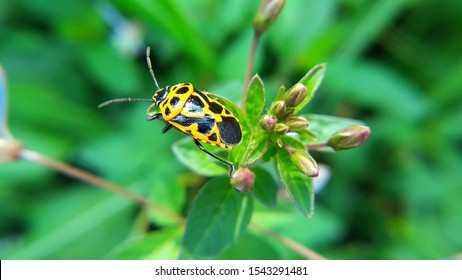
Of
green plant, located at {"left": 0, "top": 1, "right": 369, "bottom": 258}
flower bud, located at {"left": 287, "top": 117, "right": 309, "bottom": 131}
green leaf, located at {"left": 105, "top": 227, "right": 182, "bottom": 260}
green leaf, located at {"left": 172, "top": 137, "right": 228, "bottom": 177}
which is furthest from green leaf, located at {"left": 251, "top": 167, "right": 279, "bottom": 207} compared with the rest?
green leaf, located at {"left": 105, "top": 227, "right": 182, "bottom": 260}

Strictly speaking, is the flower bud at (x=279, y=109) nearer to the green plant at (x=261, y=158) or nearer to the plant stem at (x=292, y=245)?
the green plant at (x=261, y=158)

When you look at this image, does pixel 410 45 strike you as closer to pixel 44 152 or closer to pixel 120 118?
pixel 120 118

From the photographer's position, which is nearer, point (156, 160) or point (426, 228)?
point (156, 160)

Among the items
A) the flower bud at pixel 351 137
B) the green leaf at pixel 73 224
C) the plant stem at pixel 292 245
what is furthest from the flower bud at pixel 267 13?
the green leaf at pixel 73 224

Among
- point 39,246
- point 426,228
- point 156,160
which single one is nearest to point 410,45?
point 426,228

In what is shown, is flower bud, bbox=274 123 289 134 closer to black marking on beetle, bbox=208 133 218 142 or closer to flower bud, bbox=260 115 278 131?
flower bud, bbox=260 115 278 131
